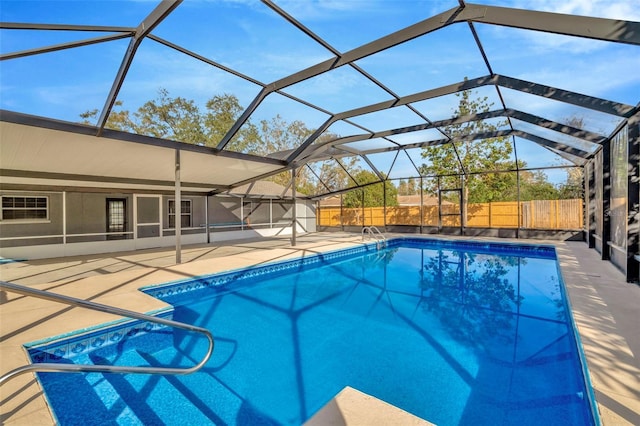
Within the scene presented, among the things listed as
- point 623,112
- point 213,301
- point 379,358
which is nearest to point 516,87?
point 623,112

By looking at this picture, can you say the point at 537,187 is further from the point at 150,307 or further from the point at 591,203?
the point at 150,307

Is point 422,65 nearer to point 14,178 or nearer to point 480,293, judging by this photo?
point 480,293

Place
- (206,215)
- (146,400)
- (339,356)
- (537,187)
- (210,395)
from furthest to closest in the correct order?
(537,187)
(206,215)
(339,356)
(210,395)
(146,400)

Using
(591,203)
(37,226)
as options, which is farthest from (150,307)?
(591,203)

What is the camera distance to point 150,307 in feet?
14.0

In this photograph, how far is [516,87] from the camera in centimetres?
575

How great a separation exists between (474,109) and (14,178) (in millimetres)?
17682

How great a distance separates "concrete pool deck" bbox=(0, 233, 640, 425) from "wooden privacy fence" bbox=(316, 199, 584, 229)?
3.61 meters

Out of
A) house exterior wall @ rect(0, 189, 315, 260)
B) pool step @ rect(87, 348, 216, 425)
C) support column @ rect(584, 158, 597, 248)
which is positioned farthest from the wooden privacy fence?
pool step @ rect(87, 348, 216, 425)

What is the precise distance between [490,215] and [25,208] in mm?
16245

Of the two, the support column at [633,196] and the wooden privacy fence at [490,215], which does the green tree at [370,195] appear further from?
the support column at [633,196]

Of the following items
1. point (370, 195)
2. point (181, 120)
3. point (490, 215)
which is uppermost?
point (181, 120)

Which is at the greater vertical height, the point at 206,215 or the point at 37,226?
the point at 206,215

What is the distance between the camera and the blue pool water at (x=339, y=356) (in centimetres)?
278
